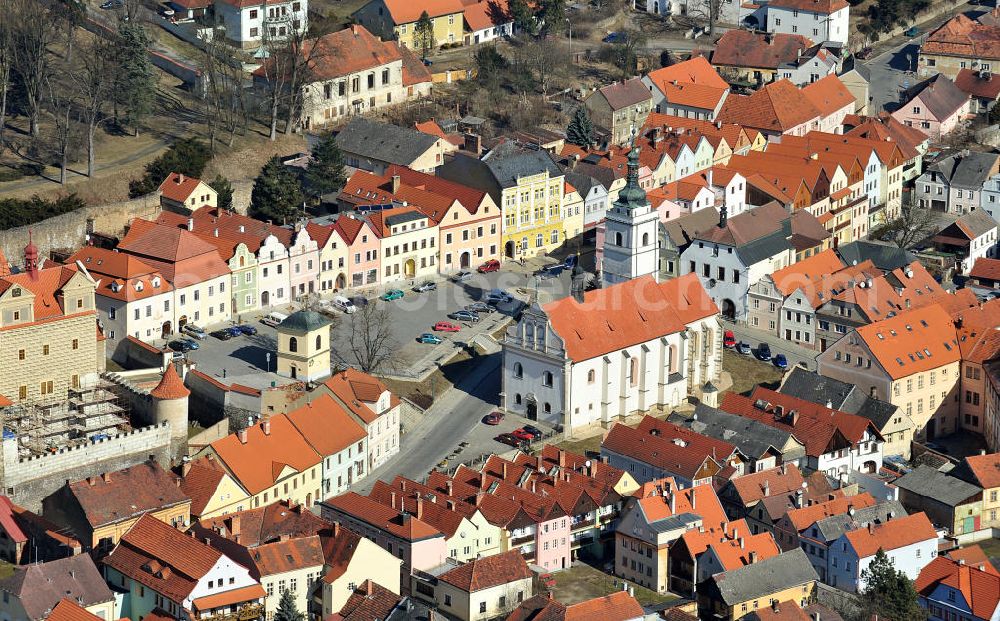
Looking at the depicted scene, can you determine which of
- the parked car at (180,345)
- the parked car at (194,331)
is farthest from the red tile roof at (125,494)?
the parked car at (194,331)

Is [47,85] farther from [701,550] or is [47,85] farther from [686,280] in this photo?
[701,550]

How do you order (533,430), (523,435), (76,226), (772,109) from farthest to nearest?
(772,109) → (76,226) → (533,430) → (523,435)

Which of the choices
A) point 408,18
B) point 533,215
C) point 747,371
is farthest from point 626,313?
point 408,18

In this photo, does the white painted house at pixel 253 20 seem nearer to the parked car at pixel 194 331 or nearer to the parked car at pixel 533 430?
the parked car at pixel 194 331

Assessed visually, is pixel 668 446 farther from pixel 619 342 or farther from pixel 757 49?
pixel 757 49


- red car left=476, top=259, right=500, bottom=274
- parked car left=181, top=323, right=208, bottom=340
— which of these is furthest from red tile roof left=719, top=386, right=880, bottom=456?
parked car left=181, top=323, right=208, bottom=340
